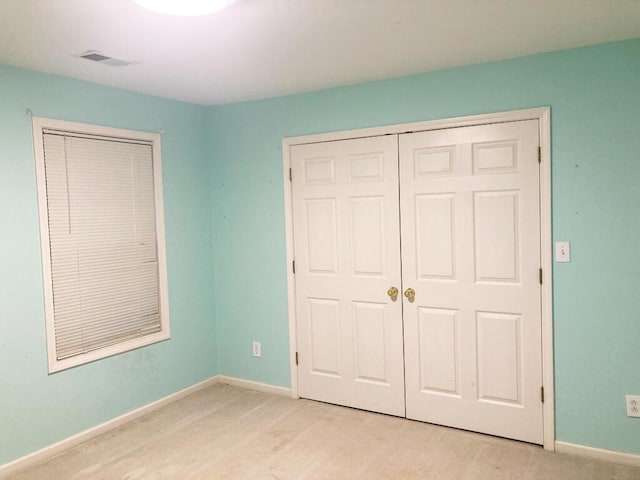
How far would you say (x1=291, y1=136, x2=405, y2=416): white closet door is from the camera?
3.46 m

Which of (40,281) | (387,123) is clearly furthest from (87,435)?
(387,123)

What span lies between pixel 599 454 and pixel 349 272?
186 cm

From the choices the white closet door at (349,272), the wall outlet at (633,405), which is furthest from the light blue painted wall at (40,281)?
the wall outlet at (633,405)

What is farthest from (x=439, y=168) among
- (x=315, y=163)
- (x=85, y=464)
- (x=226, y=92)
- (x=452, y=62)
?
(x=85, y=464)

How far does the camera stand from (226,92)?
366 cm

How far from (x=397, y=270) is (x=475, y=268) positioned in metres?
0.53

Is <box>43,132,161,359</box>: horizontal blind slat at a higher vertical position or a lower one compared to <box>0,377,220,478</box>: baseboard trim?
higher

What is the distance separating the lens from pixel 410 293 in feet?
11.1

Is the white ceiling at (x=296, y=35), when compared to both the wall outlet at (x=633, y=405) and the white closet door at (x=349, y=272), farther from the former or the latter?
the wall outlet at (x=633, y=405)

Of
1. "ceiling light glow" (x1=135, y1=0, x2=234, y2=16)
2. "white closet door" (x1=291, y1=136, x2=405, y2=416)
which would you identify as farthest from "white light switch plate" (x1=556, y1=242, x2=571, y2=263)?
"ceiling light glow" (x1=135, y1=0, x2=234, y2=16)

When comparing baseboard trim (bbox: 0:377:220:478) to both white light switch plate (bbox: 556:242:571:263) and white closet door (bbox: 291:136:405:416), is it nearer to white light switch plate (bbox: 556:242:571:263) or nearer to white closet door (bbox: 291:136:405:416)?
white closet door (bbox: 291:136:405:416)

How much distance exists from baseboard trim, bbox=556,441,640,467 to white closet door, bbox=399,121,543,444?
0.14 m

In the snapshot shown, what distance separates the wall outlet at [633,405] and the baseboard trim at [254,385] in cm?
230

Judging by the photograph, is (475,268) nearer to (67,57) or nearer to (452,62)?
(452,62)
